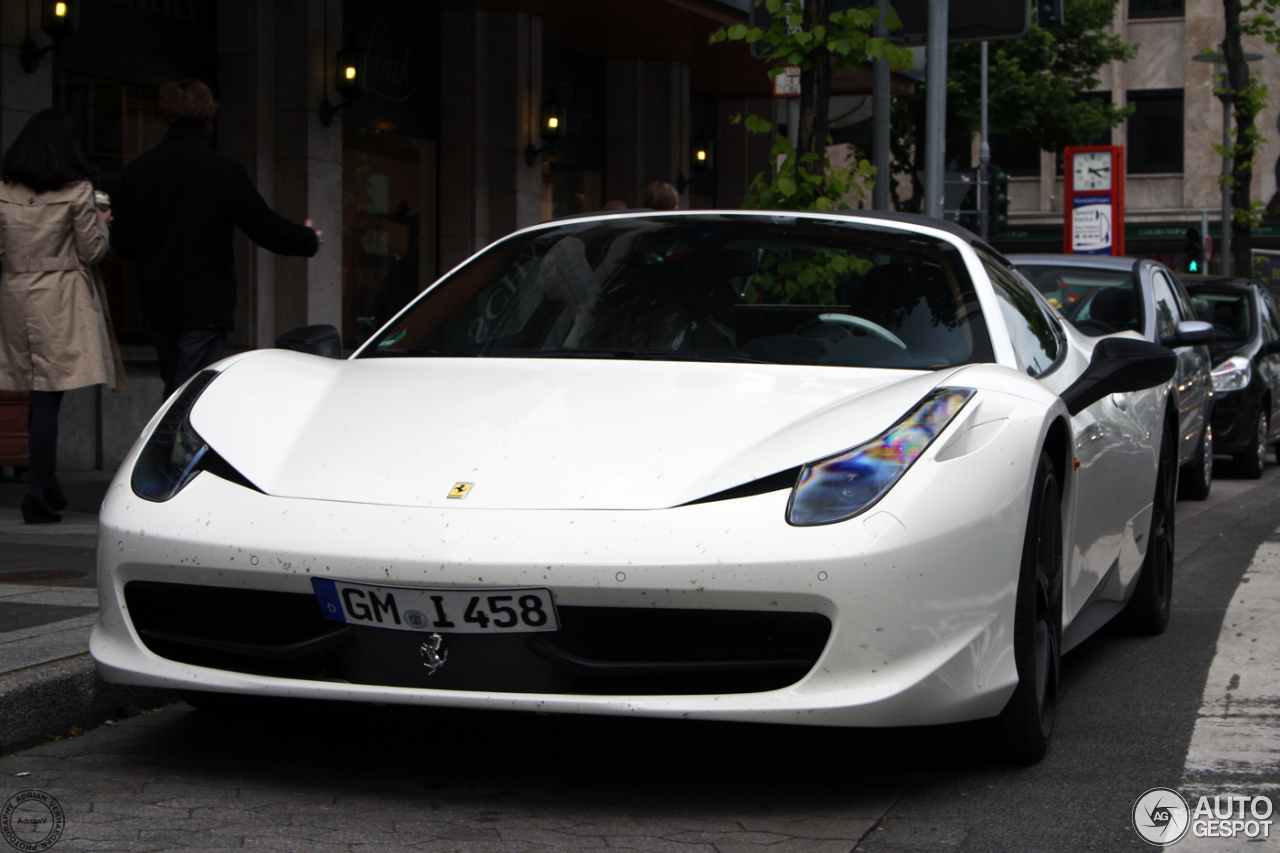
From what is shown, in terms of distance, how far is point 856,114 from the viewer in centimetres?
2075

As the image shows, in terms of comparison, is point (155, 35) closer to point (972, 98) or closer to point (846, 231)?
point (846, 231)

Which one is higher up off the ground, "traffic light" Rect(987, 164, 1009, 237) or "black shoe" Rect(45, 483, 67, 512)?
"traffic light" Rect(987, 164, 1009, 237)

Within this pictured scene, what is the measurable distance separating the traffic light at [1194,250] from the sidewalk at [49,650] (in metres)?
22.4

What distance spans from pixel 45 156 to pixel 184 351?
1212mm

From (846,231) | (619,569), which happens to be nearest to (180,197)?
(846,231)

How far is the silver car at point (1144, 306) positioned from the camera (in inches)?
372

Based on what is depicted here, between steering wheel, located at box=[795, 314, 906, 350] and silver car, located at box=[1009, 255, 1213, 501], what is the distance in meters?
5.17

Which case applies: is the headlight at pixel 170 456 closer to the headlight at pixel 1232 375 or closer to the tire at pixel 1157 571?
the tire at pixel 1157 571

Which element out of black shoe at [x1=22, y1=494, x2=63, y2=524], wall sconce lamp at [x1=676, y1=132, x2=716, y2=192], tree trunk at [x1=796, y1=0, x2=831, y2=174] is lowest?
black shoe at [x1=22, y1=494, x2=63, y2=524]

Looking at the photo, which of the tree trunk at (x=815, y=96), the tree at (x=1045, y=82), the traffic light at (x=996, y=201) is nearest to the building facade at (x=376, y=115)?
the traffic light at (x=996, y=201)

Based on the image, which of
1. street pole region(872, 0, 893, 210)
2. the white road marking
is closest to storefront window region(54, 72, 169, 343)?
street pole region(872, 0, 893, 210)

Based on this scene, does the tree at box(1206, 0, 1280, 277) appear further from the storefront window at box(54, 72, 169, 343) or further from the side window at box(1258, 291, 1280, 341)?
the storefront window at box(54, 72, 169, 343)

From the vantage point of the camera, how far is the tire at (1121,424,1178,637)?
5.37 m

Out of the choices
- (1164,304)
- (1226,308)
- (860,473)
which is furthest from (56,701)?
(1226,308)
